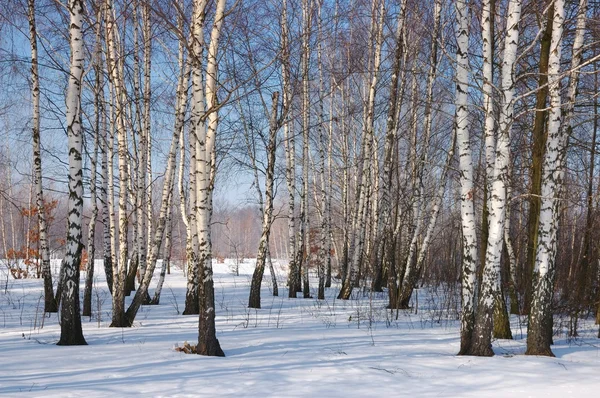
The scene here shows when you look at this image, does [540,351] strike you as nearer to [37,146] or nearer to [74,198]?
[74,198]

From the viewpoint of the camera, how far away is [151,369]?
19.0ft

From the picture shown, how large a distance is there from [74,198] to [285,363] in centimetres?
368

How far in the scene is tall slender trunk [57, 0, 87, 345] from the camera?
7277mm

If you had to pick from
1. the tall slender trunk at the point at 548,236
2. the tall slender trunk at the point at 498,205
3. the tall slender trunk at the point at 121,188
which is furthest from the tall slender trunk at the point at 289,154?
the tall slender trunk at the point at 548,236

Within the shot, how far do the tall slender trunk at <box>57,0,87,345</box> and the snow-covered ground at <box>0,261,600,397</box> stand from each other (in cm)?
42

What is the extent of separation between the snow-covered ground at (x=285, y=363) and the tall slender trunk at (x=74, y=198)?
42cm

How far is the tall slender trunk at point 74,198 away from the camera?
287 inches

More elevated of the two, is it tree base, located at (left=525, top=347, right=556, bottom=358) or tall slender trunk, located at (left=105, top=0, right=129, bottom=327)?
tall slender trunk, located at (left=105, top=0, right=129, bottom=327)

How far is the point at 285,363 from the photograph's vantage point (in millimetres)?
6375

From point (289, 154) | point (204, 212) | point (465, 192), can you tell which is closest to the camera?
point (204, 212)

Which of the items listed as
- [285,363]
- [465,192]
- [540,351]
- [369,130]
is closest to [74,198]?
[285,363]

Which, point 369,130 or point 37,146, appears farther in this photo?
point 369,130

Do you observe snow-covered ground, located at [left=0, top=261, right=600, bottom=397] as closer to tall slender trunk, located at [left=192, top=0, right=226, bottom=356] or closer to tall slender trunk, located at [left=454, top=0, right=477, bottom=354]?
tall slender trunk, located at [left=192, top=0, right=226, bottom=356]

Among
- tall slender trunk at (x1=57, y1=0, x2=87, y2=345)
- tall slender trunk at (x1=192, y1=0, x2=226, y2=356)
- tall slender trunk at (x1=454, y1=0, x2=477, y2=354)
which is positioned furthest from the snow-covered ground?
tall slender trunk at (x1=454, y1=0, x2=477, y2=354)
